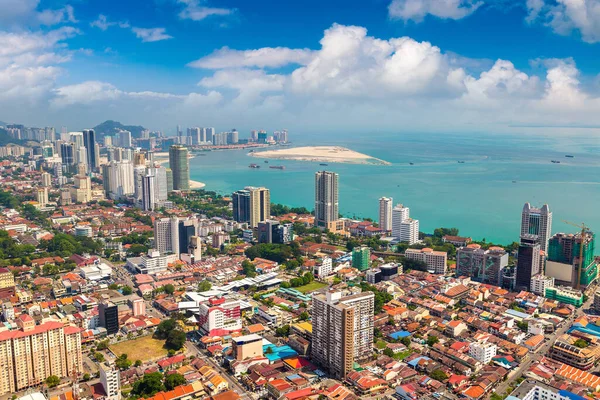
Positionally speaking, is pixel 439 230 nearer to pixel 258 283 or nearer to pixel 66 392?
pixel 258 283

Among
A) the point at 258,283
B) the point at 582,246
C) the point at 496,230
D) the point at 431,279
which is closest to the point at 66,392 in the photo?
the point at 258,283

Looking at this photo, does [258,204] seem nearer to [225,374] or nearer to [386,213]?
[386,213]

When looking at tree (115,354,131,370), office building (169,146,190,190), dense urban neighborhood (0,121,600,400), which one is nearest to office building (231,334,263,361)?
dense urban neighborhood (0,121,600,400)

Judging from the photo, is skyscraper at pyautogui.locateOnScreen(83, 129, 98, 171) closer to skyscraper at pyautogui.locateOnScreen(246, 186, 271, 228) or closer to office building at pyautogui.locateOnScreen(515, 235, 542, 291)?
skyscraper at pyautogui.locateOnScreen(246, 186, 271, 228)

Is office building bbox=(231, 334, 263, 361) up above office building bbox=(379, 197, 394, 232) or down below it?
below

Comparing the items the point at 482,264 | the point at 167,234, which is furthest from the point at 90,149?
the point at 482,264
